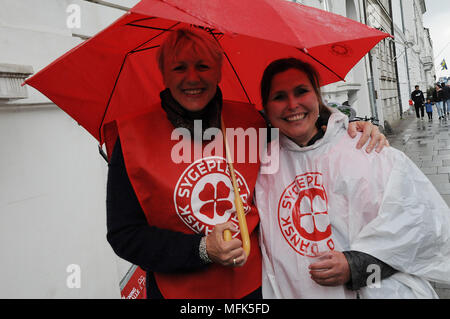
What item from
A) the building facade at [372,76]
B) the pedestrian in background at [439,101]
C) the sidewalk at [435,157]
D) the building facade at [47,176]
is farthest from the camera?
the pedestrian in background at [439,101]

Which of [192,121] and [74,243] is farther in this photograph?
[74,243]

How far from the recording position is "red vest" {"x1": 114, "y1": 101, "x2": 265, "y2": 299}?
150cm

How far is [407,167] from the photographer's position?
145 centimetres

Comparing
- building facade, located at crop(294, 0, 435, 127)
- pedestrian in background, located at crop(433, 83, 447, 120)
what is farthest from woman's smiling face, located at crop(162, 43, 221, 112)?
pedestrian in background, located at crop(433, 83, 447, 120)

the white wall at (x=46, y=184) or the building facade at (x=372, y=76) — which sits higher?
the building facade at (x=372, y=76)

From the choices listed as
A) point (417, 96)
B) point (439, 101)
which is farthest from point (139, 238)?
point (417, 96)

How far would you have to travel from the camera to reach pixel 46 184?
2615 mm

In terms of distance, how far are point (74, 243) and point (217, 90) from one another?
1.90 m

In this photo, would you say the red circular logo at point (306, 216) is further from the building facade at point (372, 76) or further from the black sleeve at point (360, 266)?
the building facade at point (372, 76)

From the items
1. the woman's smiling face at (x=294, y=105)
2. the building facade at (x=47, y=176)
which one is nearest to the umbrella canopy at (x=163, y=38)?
the woman's smiling face at (x=294, y=105)

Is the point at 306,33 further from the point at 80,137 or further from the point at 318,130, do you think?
the point at 80,137

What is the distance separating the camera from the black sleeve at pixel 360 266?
138 centimetres

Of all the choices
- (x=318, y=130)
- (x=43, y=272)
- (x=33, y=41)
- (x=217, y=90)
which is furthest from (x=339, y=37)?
(x=43, y=272)

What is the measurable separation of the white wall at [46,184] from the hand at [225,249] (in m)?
1.68
